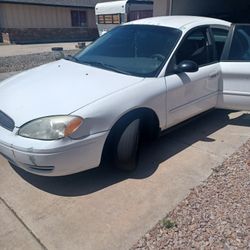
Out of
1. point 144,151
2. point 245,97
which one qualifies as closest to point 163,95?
point 144,151

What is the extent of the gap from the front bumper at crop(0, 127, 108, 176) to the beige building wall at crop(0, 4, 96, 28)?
2328cm

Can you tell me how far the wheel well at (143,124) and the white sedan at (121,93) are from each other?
0.01 meters

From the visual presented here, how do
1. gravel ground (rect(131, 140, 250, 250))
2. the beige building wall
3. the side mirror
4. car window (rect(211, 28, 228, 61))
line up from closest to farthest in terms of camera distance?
gravel ground (rect(131, 140, 250, 250)), the side mirror, car window (rect(211, 28, 228, 61)), the beige building wall

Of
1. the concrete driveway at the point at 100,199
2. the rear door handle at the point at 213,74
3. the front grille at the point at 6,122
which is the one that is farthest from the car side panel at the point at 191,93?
the front grille at the point at 6,122

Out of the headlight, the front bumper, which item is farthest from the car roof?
the headlight

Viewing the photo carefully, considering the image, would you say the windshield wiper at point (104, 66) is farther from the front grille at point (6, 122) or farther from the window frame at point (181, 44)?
the front grille at point (6, 122)

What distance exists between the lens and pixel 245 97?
422 centimetres

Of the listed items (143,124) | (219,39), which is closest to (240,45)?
(219,39)

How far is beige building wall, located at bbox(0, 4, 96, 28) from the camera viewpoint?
2286 cm

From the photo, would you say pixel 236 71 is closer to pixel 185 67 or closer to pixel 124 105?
pixel 185 67

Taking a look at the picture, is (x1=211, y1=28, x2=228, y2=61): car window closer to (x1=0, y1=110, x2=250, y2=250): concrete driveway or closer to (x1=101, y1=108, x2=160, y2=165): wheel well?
(x1=0, y1=110, x2=250, y2=250): concrete driveway

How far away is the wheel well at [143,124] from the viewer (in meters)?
2.97

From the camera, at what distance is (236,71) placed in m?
4.19

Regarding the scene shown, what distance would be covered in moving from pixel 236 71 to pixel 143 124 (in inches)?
70.2
